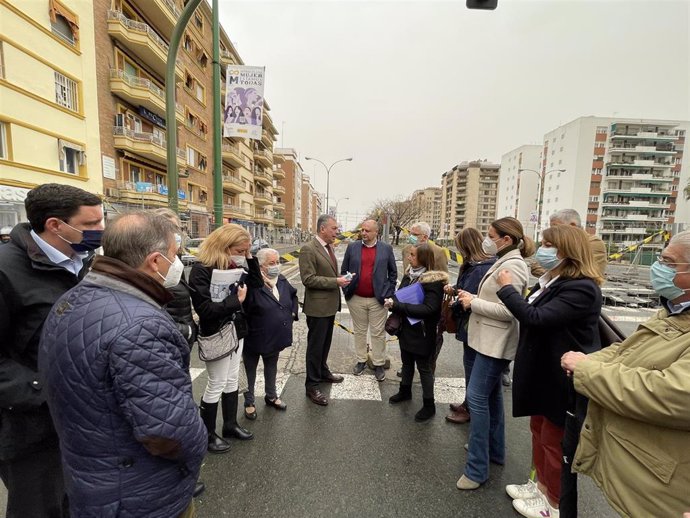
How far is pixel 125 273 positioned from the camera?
133 cm

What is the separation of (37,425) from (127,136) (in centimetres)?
2265

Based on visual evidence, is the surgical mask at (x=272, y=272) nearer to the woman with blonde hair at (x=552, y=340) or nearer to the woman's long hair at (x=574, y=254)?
the woman with blonde hair at (x=552, y=340)

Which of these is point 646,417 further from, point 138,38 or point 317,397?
point 138,38

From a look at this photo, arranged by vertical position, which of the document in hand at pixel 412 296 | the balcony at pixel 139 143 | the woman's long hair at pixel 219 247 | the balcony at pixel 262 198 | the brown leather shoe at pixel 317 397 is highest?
the balcony at pixel 139 143

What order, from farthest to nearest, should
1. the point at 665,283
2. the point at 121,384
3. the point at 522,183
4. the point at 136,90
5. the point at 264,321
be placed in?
1. the point at 522,183
2. the point at 136,90
3. the point at 264,321
4. the point at 665,283
5. the point at 121,384

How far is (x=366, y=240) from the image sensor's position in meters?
4.59

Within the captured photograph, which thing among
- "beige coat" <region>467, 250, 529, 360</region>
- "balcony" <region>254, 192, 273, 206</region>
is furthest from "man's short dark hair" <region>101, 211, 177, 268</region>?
"balcony" <region>254, 192, 273, 206</region>

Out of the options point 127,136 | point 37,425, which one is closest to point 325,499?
point 37,425

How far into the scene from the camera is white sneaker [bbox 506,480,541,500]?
2.40 m

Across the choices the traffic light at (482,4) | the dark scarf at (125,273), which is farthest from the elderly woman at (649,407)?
the traffic light at (482,4)

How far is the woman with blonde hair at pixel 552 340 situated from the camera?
209 cm

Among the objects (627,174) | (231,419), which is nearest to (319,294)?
(231,419)

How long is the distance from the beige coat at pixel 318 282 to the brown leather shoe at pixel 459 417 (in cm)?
169

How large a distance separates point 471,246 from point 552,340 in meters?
1.42
